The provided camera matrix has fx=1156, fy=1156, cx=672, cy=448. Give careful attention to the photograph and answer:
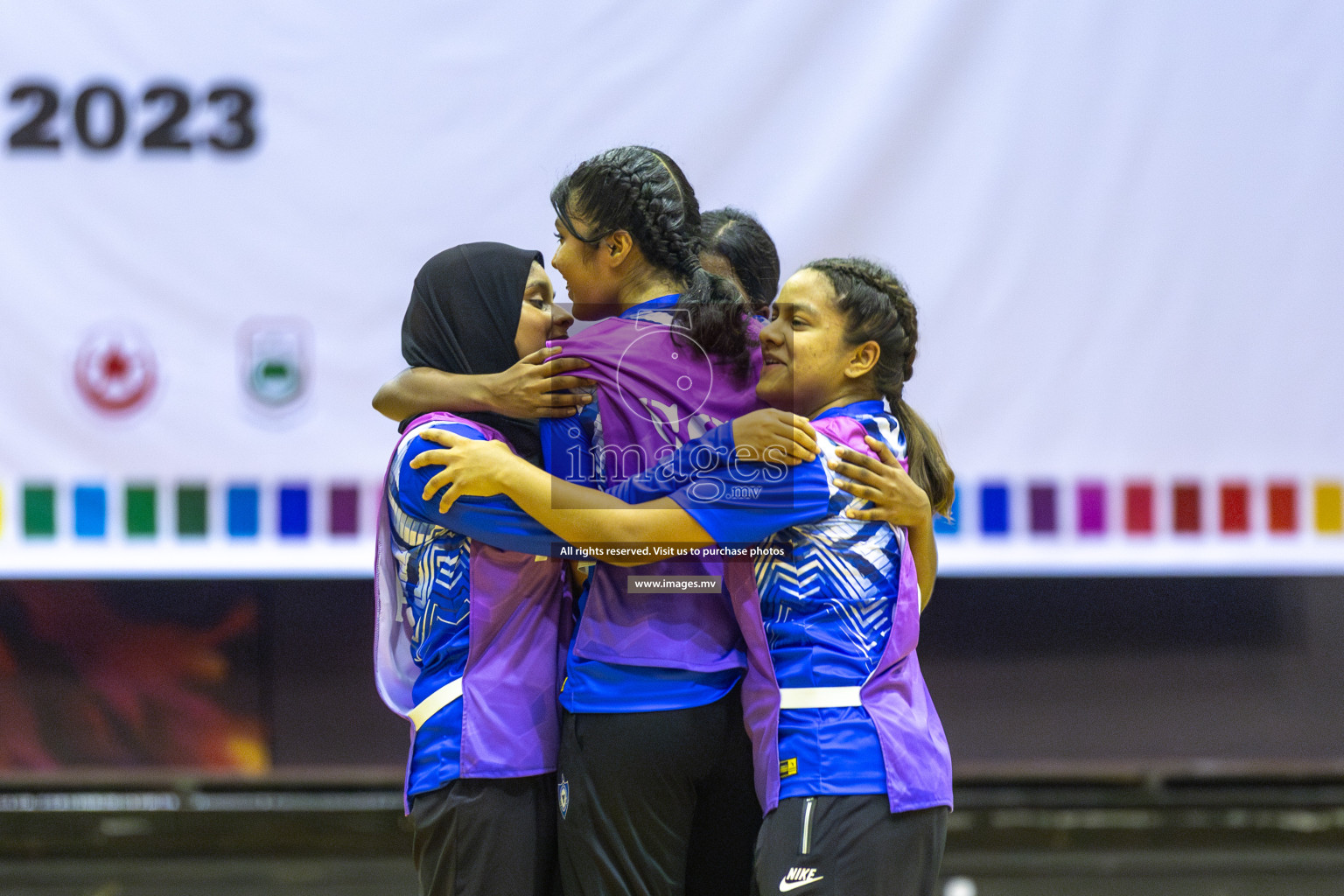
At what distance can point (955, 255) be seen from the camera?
2.52m

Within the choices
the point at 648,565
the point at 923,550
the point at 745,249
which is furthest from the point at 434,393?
the point at 923,550

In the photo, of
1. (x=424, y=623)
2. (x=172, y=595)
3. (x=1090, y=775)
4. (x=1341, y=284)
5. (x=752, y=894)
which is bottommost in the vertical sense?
(x=1090, y=775)

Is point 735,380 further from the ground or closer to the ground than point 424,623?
further from the ground

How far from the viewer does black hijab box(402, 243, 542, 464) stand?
4.72ft

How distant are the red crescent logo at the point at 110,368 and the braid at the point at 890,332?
5.63 ft

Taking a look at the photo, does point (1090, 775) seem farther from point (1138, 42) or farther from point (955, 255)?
point (1138, 42)

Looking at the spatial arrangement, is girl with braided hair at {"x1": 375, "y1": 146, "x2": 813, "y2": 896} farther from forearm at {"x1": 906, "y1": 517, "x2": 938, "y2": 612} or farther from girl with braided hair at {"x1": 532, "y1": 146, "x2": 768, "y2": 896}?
forearm at {"x1": 906, "y1": 517, "x2": 938, "y2": 612}

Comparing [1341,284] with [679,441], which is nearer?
[679,441]

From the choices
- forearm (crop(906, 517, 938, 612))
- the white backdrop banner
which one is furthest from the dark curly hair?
the white backdrop banner

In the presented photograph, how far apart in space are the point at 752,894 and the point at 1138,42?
2037 mm

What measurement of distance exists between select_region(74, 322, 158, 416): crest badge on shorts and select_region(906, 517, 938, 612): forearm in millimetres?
1790

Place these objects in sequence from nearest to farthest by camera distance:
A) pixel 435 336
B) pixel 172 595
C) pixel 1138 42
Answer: pixel 435 336 → pixel 1138 42 → pixel 172 595

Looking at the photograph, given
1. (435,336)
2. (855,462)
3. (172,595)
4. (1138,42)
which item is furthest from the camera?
(172,595)

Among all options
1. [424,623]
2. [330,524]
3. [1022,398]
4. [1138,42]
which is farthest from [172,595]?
[1138,42]
